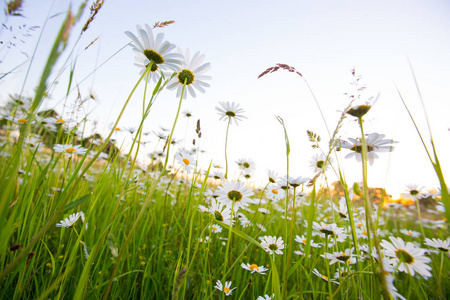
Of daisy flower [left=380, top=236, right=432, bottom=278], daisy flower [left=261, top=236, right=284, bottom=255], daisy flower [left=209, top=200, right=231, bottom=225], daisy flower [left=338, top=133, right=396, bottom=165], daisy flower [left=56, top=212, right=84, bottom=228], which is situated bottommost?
daisy flower [left=261, top=236, right=284, bottom=255]

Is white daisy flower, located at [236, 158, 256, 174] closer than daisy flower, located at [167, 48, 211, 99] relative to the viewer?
No

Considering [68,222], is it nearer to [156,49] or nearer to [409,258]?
[156,49]

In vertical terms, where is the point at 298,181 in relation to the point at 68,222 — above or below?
above

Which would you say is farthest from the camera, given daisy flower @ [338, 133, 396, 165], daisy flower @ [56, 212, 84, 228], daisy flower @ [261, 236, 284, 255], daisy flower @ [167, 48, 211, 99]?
daisy flower @ [261, 236, 284, 255]

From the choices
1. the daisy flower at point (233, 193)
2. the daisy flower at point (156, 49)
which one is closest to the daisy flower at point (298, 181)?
the daisy flower at point (233, 193)

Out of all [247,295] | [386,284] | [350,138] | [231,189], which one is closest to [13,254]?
[231,189]

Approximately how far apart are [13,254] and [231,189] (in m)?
1.13

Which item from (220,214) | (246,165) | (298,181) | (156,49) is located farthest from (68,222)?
(246,165)

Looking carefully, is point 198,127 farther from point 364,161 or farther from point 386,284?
point 386,284

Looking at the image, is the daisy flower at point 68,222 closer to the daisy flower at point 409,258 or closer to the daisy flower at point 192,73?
the daisy flower at point 192,73

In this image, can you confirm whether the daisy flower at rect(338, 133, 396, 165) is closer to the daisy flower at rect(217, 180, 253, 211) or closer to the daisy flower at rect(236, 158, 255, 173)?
the daisy flower at rect(217, 180, 253, 211)

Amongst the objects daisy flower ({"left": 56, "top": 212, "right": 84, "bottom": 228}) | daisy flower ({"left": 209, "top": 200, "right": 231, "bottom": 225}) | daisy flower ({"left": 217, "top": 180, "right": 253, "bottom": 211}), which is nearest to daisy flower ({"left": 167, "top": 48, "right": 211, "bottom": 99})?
daisy flower ({"left": 217, "top": 180, "right": 253, "bottom": 211})

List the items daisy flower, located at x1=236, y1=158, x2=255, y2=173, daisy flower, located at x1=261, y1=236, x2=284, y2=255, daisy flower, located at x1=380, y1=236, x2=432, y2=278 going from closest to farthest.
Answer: daisy flower, located at x1=380, y1=236, x2=432, y2=278 < daisy flower, located at x1=261, y1=236, x2=284, y2=255 < daisy flower, located at x1=236, y1=158, x2=255, y2=173

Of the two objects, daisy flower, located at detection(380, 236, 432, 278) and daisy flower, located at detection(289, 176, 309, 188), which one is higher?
daisy flower, located at detection(289, 176, 309, 188)
